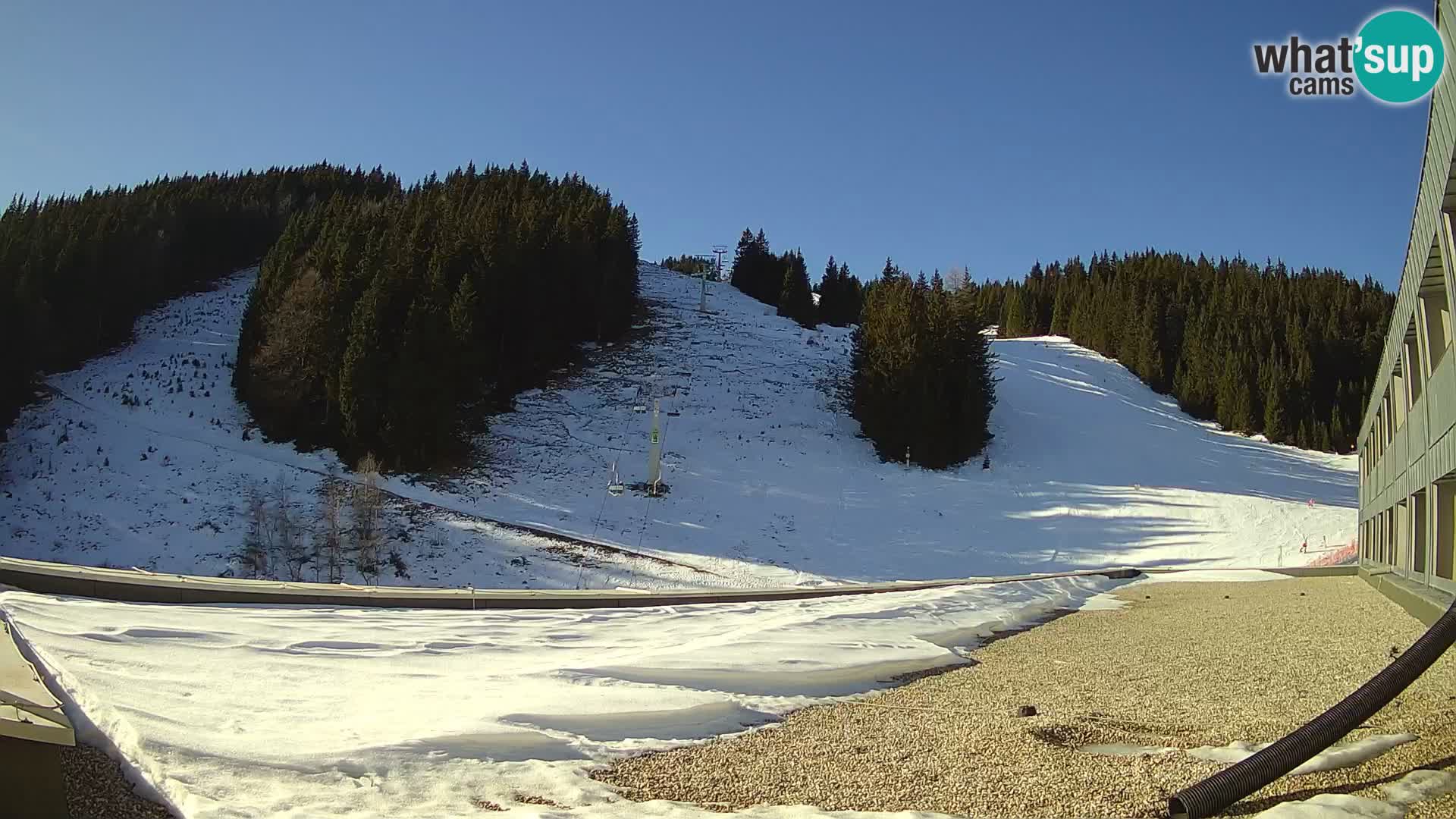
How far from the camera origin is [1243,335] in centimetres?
5359

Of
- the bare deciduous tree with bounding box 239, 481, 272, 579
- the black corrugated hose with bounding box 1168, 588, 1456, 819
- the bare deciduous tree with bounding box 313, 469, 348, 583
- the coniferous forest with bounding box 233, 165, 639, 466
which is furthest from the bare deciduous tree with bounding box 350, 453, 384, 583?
the black corrugated hose with bounding box 1168, 588, 1456, 819

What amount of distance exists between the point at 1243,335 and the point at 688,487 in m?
39.8

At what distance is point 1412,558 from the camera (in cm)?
1193

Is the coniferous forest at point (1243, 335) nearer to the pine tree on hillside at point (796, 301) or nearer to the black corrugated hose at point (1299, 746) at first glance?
the pine tree on hillside at point (796, 301)

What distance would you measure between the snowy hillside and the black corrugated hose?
66.4 feet

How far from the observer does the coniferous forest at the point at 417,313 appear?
3156 cm

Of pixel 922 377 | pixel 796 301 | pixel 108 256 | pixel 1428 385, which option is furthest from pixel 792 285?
pixel 1428 385

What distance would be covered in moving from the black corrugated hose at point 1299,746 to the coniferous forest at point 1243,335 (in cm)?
4261

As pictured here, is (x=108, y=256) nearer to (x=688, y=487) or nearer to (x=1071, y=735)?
(x=688, y=487)

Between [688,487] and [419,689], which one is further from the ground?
[419,689]

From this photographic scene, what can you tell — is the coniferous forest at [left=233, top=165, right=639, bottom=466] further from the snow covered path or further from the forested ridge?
the snow covered path

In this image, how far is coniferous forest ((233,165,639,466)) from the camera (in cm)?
3156

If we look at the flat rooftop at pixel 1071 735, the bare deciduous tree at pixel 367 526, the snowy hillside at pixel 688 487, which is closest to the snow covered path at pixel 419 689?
the flat rooftop at pixel 1071 735

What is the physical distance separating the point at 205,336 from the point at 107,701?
46288 mm
